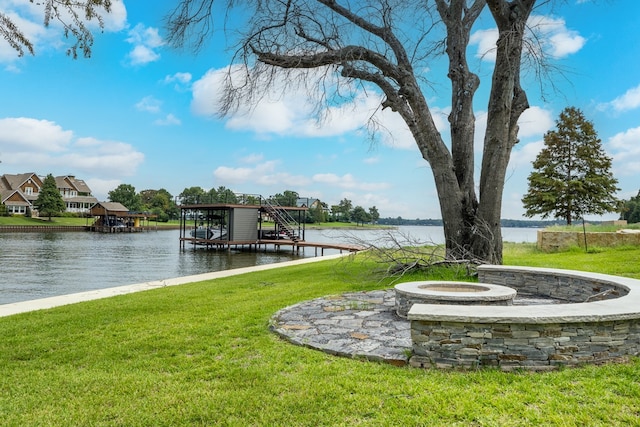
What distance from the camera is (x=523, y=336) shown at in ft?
11.4

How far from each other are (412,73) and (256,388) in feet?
28.3

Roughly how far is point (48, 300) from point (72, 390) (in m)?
6.69

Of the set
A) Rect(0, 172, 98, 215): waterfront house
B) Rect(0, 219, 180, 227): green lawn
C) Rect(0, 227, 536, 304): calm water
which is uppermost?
Rect(0, 172, 98, 215): waterfront house

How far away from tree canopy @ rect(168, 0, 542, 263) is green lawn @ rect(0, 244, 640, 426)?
6.11 metres

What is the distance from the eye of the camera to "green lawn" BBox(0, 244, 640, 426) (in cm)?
277

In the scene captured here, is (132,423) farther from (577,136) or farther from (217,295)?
(577,136)

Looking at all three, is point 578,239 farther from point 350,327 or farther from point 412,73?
point 350,327

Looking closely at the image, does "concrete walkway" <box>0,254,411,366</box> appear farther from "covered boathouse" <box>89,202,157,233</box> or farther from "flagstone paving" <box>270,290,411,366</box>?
"covered boathouse" <box>89,202,157,233</box>

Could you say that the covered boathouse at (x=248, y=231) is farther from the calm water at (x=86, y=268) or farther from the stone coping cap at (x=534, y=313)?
the stone coping cap at (x=534, y=313)

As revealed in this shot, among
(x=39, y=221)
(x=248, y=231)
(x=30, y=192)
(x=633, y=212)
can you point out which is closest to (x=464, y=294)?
(x=248, y=231)

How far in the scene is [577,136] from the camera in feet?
80.3

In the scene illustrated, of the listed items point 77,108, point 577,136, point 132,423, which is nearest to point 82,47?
point 132,423

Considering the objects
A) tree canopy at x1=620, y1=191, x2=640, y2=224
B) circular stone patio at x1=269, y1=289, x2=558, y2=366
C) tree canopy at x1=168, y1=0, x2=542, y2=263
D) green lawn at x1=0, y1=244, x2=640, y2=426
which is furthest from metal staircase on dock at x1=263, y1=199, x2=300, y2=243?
tree canopy at x1=620, y1=191, x2=640, y2=224

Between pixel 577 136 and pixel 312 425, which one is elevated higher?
pixel 577 136
